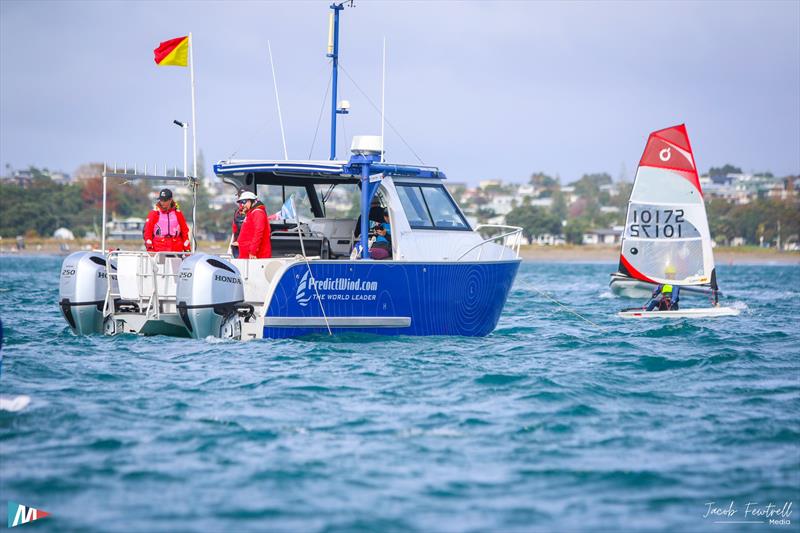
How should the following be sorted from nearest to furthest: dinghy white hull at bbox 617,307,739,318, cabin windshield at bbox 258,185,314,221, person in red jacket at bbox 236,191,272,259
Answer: person in red jacket at bbox 236,191,272,259 < cabin windshield at bbox 258,185,314,221 < dinghy white hull at bbox 617,307,739,318

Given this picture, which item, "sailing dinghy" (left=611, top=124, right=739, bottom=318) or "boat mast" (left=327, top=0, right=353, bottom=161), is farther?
"sailing dinghy" (left=611, top=124, right=739, bottom=318)

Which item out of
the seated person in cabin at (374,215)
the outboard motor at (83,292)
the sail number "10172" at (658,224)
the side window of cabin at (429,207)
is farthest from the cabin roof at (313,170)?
the sail number "10172" at (658,224)

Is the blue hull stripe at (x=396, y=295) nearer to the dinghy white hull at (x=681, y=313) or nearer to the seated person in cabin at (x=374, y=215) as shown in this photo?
the seated person in cabin at (x=374, y=215)

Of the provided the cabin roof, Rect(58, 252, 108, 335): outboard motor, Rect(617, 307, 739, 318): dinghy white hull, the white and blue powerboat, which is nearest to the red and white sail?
Rect(617, 307, 739, 318): dinghy white hull

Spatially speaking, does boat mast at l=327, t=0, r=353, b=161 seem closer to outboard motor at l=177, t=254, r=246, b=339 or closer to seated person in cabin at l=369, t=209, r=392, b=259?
seated person in cabin at l=369, t=209, r=392, b=259

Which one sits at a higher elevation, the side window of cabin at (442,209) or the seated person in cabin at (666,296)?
the side window of cabin at (442,209)

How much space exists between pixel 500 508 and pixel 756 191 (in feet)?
671

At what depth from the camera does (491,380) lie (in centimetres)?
1180

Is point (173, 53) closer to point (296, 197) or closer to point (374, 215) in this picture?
point (296, 197)

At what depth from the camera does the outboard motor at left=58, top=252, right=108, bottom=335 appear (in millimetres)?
13984

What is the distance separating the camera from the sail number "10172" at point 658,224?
80.3 feet

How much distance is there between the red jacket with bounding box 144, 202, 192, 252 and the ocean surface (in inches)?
52.4

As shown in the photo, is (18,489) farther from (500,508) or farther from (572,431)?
(572,431)

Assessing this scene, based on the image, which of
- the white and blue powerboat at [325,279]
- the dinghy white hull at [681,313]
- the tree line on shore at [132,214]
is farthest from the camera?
the tree line on shore at [132,214]
